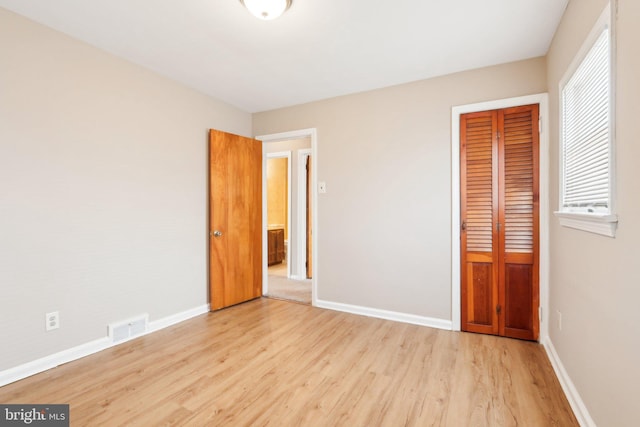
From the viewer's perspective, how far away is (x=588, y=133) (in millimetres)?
1691

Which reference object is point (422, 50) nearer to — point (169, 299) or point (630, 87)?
point (630, 87)

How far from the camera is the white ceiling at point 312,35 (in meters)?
1.98

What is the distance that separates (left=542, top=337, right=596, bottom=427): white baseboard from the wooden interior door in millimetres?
3138

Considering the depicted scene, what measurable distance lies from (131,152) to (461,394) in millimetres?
3266

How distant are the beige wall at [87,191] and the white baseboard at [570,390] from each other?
3.32 meters

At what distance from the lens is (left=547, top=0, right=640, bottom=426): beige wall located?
1150mm

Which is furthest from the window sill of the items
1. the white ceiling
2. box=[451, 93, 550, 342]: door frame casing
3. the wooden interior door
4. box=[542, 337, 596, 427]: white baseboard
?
the wooden interior door

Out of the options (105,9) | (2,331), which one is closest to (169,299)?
(2,331)

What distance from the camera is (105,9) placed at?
200 centimetres

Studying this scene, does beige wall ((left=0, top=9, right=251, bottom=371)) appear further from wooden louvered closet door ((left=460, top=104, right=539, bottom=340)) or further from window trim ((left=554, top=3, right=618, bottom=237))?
window trim ((left=554, top=3, right=618, bottom=237))

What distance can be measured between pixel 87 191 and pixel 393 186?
280 centimetres

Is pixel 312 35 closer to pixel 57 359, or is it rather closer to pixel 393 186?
pixel 393 186

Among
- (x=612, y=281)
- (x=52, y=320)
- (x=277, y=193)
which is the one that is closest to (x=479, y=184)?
(x=612, y=281)

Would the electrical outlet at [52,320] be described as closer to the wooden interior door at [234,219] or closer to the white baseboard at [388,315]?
the wooden interior door at [234,219]
